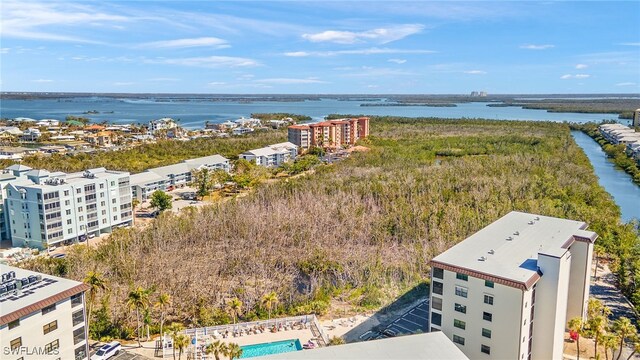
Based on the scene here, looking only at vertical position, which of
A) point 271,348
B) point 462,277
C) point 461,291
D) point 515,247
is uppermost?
point 515,247

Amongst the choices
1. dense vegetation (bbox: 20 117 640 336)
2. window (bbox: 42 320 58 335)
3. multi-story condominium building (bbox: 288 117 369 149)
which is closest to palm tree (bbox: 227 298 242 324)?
dense vegetation (bbox: 20 117 640 336)

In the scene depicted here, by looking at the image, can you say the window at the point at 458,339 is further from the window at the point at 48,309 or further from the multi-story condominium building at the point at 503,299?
the window at the point at 48,309

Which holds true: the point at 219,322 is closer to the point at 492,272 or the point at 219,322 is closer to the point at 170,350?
the point at 170,350

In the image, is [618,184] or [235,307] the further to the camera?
[618,184]

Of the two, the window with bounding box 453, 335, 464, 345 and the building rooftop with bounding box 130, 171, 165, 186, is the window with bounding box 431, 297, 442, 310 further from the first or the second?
the building rooftop with bounding box 130, 171, 165, 186

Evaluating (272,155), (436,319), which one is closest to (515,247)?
(436,319)

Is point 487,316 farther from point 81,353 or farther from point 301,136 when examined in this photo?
point 301,136
